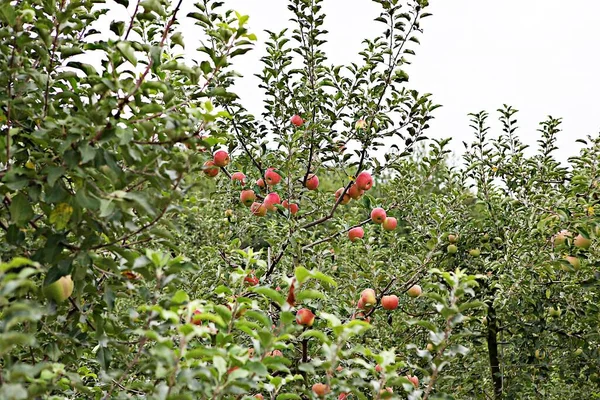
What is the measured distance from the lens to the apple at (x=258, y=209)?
379 cm

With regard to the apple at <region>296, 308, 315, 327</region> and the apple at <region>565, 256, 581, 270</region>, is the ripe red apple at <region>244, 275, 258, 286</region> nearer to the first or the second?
the apple at <region>296, 308, 315, 327</region>

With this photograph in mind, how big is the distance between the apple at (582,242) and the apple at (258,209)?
6.42 ft

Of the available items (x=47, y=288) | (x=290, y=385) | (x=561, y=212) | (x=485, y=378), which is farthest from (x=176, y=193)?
(x=485, y=378)

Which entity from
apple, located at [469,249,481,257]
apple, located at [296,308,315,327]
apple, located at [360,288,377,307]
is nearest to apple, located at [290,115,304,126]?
apple, located at [360,288,377,307]

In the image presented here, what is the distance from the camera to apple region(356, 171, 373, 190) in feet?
12.0

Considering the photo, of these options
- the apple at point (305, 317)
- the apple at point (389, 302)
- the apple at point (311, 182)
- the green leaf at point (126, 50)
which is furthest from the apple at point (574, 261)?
the green leaf at point (126, 50)

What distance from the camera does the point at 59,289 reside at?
1837 millimetres

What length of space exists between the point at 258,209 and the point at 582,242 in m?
2.03

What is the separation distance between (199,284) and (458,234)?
2067mm

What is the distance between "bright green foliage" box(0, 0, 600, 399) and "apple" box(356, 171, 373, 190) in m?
0.07

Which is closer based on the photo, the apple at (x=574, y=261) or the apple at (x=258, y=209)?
the apple at (x=574, y=261)

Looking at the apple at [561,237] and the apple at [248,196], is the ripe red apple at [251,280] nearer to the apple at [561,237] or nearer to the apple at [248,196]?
the apple at [248,196]

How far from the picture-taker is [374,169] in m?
3.72

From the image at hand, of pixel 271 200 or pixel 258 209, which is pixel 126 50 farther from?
pixel 258 209
